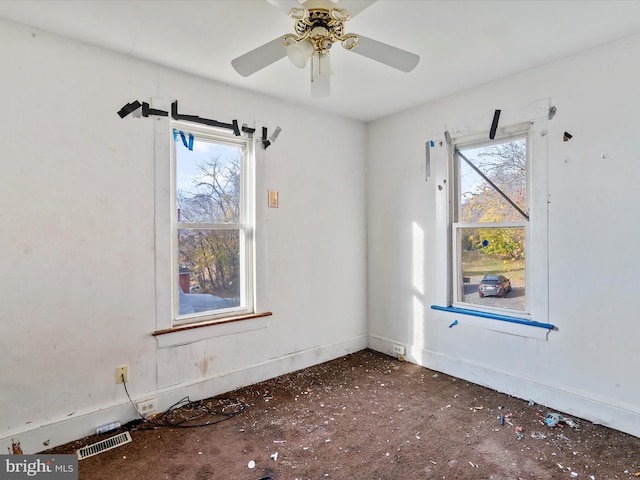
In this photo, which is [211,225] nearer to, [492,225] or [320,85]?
[320,85]

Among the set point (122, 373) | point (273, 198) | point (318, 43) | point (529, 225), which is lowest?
point (122, 373)

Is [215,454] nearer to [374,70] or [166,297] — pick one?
[166,297]

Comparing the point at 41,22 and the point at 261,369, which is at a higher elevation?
the point at 41,22

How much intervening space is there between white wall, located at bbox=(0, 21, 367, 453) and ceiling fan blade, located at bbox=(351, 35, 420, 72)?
1.35 metres

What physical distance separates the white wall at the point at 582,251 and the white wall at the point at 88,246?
1.70m

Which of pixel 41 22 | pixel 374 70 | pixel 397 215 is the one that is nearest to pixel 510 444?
pixel 397 215

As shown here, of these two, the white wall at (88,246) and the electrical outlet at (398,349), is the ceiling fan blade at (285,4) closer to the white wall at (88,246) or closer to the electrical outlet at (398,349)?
the white wall at (88,246)

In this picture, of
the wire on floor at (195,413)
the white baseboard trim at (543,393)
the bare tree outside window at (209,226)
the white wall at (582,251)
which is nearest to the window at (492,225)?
the white wall at (582,251)

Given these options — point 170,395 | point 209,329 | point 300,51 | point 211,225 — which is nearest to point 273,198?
point 211,225

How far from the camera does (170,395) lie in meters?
2.57

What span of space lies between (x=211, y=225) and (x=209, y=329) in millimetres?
790

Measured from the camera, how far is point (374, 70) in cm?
262

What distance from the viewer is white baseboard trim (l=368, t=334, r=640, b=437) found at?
2266 mm

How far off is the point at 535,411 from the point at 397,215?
75.8 inches
